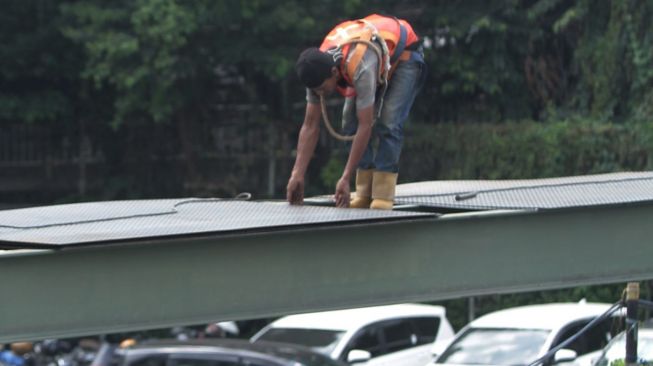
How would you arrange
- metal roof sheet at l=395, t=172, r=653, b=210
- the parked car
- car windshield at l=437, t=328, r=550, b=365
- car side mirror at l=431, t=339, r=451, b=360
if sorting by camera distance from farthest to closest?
car side mirror at l=431, t=339, r=451, b=360, car windshield at l=437, t=328, r=550, b=365, the parked car, metal roof sheet at l=395, t=172, r=653, b=210

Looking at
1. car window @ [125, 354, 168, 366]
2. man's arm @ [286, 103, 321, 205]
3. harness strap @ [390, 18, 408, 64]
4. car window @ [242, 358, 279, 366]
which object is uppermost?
harness strap @ [390, 18, 408, 64]

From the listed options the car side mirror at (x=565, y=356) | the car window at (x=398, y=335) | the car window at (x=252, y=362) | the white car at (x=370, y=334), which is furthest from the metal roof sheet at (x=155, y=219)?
the car window at (x=398, y=335)

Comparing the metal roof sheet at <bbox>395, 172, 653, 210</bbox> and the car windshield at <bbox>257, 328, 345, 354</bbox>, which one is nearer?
the metal roof sheet at <bbox>395, 172, 653, 210</bbox>

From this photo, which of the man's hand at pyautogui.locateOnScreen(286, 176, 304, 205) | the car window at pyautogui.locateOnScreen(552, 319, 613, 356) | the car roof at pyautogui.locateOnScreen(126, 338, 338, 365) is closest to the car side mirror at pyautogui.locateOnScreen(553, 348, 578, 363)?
the car window at pyautogui.locateOnScreen(552, 319, 613, 356)

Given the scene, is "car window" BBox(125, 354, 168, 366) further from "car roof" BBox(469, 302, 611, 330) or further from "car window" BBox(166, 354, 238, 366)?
"car roof" BBox(469, 302, 611, 330)

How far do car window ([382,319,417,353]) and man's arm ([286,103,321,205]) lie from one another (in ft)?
27.2

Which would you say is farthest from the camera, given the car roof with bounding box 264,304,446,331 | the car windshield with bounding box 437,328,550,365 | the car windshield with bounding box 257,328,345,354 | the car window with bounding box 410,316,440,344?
the car window with bounding box 410,316,440,344

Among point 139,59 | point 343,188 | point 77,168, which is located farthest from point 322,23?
point 343,188

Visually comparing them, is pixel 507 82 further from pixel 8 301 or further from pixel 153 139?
→ pixel 8 301

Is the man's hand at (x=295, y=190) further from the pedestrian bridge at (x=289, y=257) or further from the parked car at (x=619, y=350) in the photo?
the parked car at (x=619, y=350)

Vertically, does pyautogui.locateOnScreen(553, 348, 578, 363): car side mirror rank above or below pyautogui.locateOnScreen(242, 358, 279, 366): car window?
below

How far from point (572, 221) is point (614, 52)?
43.3 ft

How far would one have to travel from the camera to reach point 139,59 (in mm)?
18406

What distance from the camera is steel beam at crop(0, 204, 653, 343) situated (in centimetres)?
514
